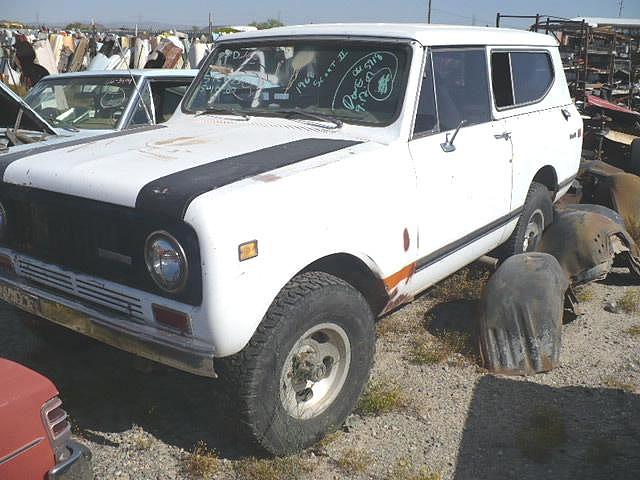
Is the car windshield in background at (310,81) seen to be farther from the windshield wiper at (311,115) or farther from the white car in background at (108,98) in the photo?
the white car in background at (108,98)

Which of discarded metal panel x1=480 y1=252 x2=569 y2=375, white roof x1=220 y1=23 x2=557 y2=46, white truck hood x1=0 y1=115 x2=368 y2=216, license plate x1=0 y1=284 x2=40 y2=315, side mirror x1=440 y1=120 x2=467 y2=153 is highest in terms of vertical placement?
white roof x1=220 y1=23 x2=557 y2=46

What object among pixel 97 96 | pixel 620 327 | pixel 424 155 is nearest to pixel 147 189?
pixel 424 155

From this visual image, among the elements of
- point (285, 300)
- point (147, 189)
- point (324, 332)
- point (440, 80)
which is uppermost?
point (440, 80)

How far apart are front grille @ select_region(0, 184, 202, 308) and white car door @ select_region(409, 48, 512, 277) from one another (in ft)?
4.74

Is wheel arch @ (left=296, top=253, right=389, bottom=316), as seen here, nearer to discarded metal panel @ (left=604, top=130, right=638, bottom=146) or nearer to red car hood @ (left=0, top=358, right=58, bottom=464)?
red car hood @ (left=0, top=358, right=58, bottom=464)

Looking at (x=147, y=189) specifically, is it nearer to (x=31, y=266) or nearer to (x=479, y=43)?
(x=31, y=266)

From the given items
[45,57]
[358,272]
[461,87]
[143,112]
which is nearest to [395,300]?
[358,272]

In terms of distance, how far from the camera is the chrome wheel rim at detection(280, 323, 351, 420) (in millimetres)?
2855

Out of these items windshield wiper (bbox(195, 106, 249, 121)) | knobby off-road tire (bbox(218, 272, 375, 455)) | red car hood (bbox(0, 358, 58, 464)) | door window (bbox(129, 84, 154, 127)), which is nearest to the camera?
red car hood (bbox(0, 358, 58, 464))

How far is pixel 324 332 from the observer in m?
2.98

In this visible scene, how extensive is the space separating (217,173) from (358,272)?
35.3 inches

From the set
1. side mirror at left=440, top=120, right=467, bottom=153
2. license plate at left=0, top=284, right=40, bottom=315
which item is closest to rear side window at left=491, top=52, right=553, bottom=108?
side mirror at left=440, top=120, right=467, bottom=153

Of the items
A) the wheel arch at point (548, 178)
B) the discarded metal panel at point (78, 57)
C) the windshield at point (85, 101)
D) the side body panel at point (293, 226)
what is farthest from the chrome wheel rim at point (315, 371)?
the discarded metal panel at point (78, 57)

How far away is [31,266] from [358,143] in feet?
5.53
